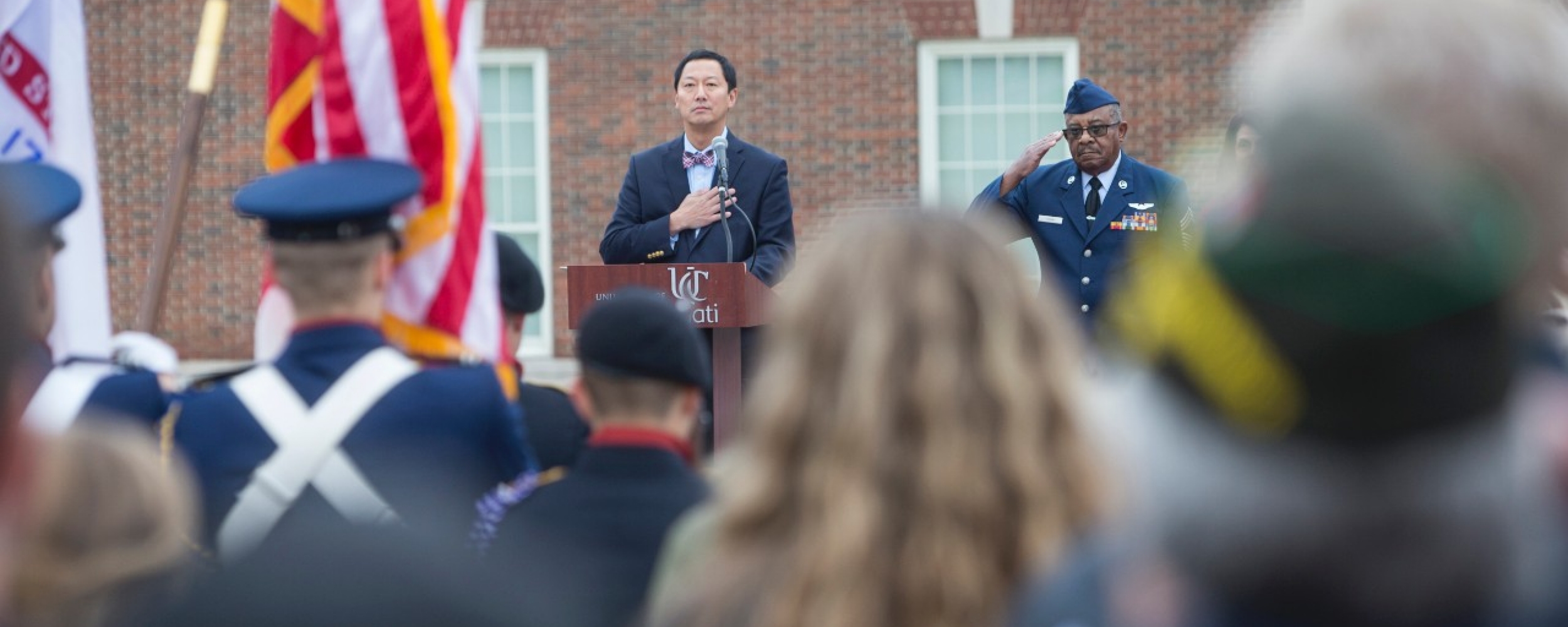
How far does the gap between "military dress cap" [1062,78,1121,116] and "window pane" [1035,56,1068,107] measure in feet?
18.7

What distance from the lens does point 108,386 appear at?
319 centimetres

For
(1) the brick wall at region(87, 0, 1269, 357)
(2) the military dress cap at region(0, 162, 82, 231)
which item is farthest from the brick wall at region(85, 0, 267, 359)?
(2) the military dress cap at region(0, 162, 82, 231)

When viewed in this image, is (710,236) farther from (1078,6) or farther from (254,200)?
(1078,6)

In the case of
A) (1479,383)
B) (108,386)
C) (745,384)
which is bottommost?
(745,384)

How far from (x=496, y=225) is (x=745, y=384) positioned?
23.0ft

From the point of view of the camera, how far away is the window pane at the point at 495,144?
13109 millimetres

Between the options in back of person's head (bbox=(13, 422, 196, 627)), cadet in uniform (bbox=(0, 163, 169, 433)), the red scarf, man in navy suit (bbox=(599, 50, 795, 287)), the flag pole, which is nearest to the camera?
back of person's head (bbox=(13, 422, 196, 627))

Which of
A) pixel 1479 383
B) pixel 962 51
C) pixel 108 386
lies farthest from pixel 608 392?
pixel 962 51

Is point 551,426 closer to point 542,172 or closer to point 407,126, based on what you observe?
point 407,126

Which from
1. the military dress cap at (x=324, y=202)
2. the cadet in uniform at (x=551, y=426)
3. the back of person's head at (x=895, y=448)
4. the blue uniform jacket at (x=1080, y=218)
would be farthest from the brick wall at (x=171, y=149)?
the back of person's head at (x=895, y=448)

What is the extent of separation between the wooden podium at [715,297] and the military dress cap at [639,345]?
3.38 meters

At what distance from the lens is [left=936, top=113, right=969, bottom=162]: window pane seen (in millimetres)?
13055

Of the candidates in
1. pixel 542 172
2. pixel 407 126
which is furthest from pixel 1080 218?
pixel 542 172

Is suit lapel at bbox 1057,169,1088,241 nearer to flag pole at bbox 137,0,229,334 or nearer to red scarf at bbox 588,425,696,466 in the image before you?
flag pole at bbox 137,0,229,334
